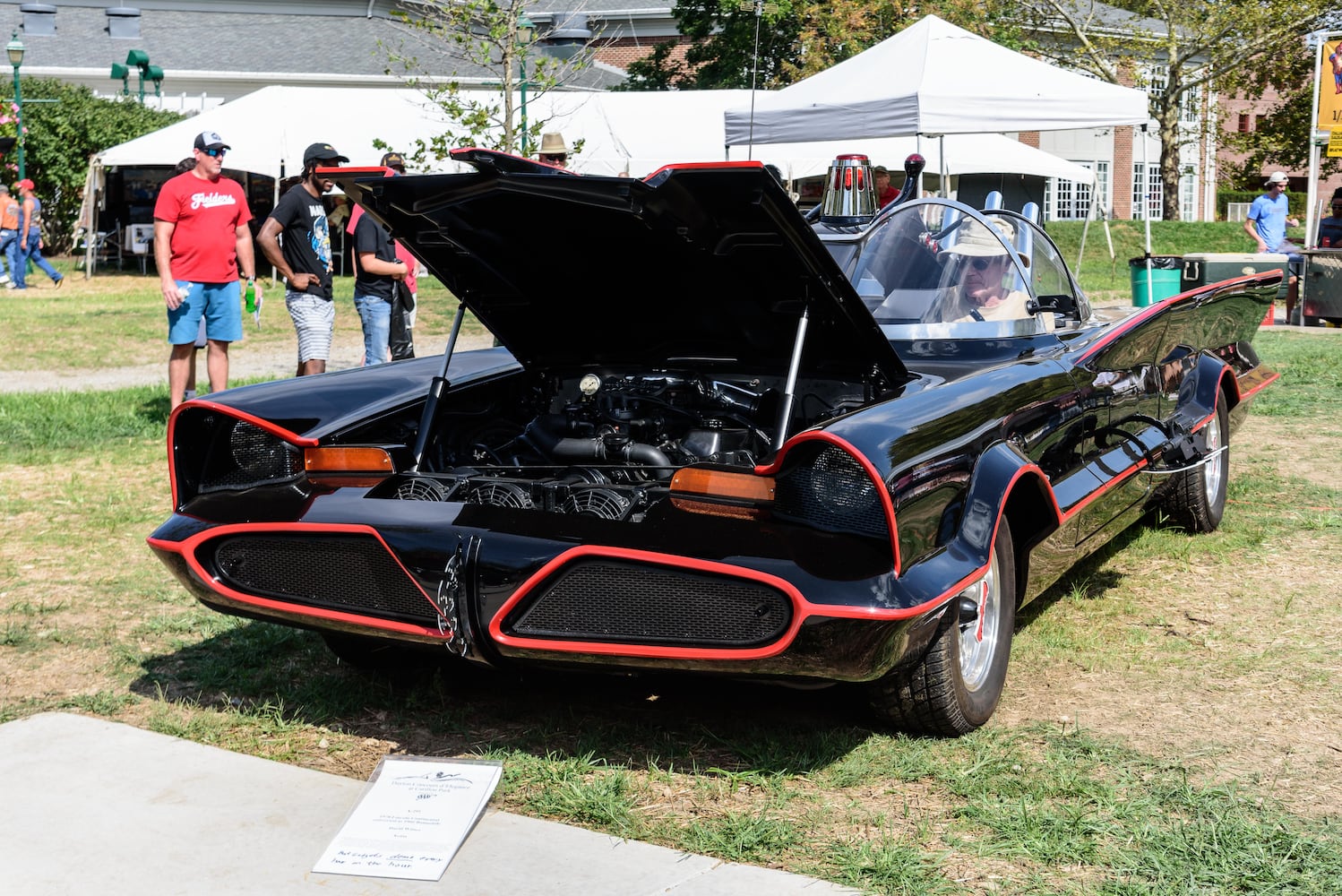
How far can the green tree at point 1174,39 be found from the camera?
105ft

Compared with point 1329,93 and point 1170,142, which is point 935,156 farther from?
point 1170,142

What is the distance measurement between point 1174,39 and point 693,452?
32.5m

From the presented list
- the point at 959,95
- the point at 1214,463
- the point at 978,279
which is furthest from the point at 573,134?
the point at 978,279

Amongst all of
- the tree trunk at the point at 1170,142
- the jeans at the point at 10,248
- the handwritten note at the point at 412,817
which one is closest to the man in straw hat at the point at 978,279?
the handwritten note at the point at 412,817

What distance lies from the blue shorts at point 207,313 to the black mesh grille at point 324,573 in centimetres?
502

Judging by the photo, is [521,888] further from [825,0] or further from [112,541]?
[825,0]

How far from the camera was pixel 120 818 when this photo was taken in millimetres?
3072

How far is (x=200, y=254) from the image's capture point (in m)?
8.06

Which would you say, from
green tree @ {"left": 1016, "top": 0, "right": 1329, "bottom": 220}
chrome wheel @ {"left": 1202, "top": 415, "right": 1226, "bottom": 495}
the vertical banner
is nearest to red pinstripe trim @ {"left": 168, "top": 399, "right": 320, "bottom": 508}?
chrome wheel @ {"left": 1202, "top": 415, "right": 1226, "bottom": 495}

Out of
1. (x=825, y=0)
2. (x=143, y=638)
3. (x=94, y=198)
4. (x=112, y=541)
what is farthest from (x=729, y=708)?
(x=825, y=0)

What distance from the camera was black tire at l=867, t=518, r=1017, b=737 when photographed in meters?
3.31

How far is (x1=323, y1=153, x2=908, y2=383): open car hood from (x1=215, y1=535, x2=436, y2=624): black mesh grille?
96cm

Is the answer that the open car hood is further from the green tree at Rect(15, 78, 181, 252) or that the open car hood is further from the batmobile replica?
the green tree at Rect(15, 78, 181, 252)

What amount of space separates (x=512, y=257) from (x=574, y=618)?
1.34 metres
